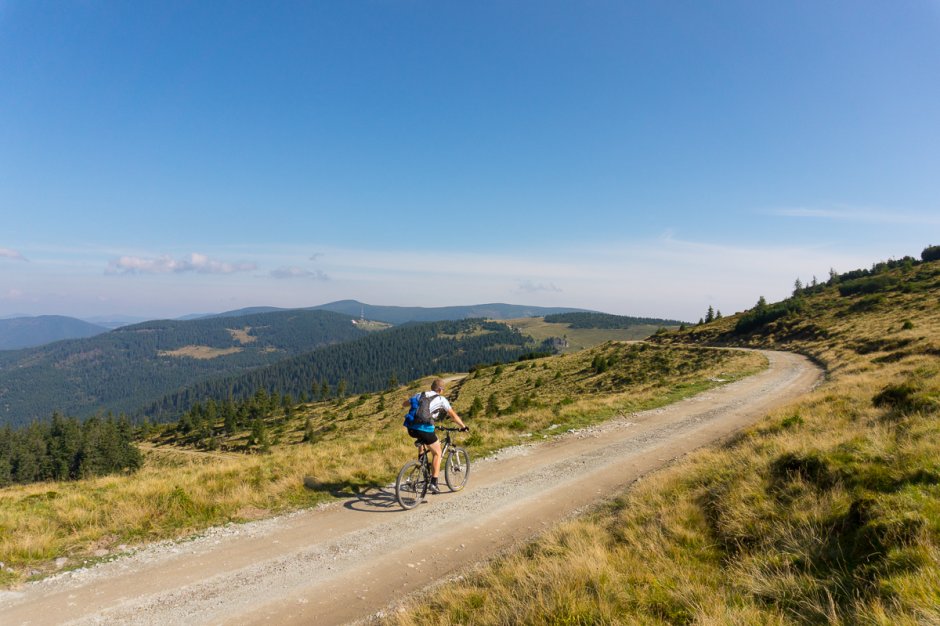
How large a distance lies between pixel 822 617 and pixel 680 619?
1.40m

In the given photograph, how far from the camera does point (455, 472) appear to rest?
11.4 meters

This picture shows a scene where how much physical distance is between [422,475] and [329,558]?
3.26 metres

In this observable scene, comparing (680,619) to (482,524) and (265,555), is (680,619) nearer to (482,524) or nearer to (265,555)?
(482,524)

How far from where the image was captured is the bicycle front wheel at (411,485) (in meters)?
10.0

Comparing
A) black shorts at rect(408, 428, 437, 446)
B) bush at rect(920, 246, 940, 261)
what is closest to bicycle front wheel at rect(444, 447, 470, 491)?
A: black shorts at rect(408, 428, 437, 446)

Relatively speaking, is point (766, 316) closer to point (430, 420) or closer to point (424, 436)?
point (430, 420)

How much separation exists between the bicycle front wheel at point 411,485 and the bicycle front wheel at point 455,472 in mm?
624

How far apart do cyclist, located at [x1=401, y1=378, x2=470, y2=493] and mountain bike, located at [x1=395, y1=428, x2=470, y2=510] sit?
7.8 inches

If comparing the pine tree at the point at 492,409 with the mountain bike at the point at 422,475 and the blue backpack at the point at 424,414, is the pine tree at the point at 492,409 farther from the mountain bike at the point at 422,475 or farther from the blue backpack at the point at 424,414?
the blue backpack at the point at 424,414

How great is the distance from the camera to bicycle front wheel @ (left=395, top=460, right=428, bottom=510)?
10.0 m

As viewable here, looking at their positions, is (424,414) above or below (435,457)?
above

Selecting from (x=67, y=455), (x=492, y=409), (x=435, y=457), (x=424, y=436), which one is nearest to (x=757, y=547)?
(x=435, y=457)

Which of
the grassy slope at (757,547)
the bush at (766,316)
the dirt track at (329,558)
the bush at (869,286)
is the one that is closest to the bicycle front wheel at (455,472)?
the dirt track at (329,558)

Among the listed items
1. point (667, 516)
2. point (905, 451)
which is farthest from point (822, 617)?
point (905, 451)
